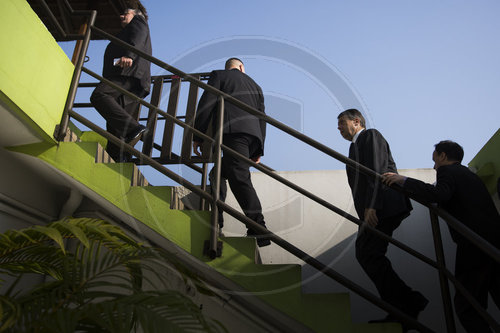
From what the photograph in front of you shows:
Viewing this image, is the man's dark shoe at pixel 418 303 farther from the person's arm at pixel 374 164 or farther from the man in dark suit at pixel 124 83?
the man in dark suit at pixel 124 83

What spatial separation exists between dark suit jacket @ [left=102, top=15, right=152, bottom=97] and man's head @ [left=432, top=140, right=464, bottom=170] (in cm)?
205

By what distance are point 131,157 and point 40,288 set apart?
6.61 ft

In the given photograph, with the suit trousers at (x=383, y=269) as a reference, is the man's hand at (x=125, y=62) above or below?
above

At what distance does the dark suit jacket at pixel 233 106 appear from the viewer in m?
2.57

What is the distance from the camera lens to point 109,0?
4695 mm

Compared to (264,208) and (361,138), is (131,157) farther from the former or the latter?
(361,138)

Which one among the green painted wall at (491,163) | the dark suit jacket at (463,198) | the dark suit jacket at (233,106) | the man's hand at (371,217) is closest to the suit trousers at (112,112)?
the dark suit jacket at (233,106)

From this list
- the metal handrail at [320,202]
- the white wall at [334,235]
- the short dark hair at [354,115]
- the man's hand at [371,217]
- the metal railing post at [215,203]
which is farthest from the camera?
the white wall at [334,235]

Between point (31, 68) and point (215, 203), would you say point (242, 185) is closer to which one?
point (215, 203)

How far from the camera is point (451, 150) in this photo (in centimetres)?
237

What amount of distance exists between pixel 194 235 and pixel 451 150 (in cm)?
156

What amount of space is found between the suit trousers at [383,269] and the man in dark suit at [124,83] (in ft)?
5.17

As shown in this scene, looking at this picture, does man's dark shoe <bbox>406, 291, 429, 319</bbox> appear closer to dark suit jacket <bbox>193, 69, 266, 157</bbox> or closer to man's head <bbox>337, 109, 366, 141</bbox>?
man's head <bbox>337, 109, 366, 141</bbox>

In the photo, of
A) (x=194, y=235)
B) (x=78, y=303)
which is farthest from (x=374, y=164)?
(x=78, y=303)
